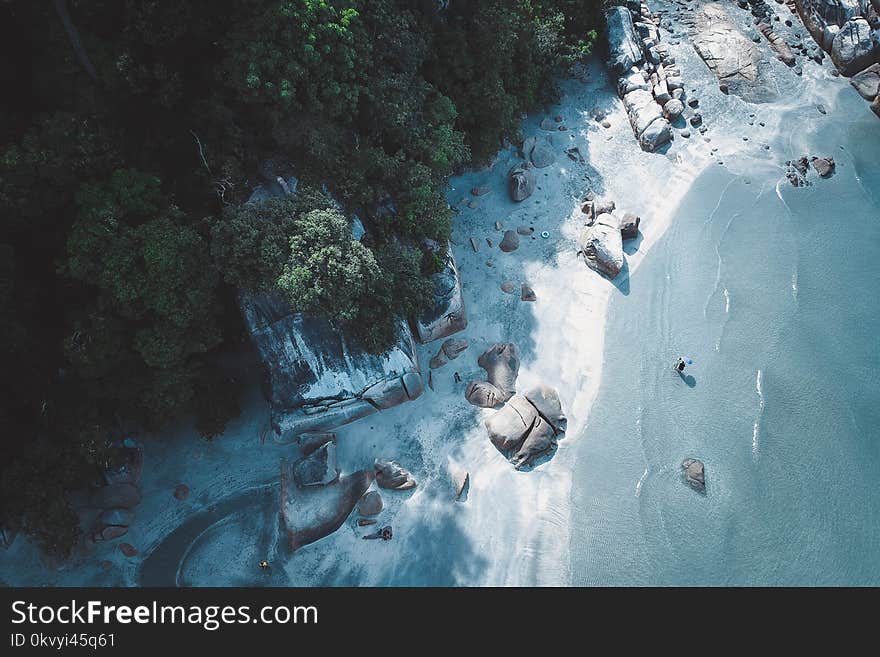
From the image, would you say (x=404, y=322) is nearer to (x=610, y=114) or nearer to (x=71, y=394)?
(x=71, y=394)

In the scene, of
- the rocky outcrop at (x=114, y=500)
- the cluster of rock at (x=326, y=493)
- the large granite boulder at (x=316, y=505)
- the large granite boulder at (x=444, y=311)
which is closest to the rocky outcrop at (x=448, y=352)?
the large granite boulder at (x=444, y=311)

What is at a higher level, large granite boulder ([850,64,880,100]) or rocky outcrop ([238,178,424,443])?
large granite boulder ([850,64,880,100])

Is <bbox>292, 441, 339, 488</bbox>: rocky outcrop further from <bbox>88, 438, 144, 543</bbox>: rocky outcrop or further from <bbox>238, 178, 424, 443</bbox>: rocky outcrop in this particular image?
<bbox>88, 438, 144, 543</bbox>: rocky outcrop

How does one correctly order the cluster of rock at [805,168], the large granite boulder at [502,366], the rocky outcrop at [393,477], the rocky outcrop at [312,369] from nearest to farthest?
the rocky outcrop at [312,369] → the rocky outcrop at [393,477] → the large granite boulder at [502,366] → the cluster of rock at [805,168]

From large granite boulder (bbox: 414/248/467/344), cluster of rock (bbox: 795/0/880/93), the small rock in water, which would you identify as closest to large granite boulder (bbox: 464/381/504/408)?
large granite boulder (bbox: 414/248/467/344)

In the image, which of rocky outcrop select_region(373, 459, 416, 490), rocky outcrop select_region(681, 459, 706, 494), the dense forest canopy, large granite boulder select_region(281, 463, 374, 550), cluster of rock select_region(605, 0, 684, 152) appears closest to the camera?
the dense forest canopy

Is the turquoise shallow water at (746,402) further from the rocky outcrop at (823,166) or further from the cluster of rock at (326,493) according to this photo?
the cluster of rock at (326,493)
